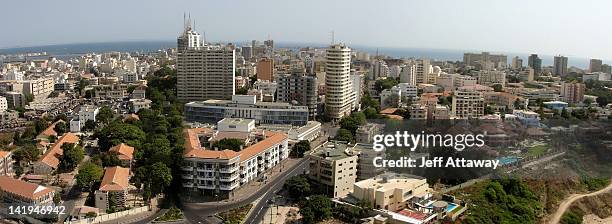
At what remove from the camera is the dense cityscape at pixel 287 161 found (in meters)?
7.72

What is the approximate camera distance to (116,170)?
27.3 feet

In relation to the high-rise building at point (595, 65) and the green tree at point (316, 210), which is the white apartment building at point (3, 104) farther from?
the high-rise building at point (595, 65)

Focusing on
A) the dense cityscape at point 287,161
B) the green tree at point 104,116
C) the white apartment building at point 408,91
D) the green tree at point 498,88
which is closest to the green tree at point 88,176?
the dense cityscape at point 287,161

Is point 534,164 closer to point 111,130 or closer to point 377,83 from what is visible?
point 111,130

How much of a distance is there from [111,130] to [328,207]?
16.4ft

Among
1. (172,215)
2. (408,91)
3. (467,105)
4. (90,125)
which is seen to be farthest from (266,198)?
(408,91)

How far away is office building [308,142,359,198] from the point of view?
27.4 feet

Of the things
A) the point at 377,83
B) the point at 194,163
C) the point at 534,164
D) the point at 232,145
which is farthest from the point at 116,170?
the point at 377,83

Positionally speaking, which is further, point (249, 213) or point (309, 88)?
point (309, 88)

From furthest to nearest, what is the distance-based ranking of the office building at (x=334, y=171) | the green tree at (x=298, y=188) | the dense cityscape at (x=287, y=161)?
the office building at (x=334, y=171) → the green tree at (x=298, y=188) → the dense cityscape at (x=287, y=161)

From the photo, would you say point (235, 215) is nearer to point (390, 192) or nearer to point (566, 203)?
point (390, 192)

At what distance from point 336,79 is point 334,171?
6.36 metres

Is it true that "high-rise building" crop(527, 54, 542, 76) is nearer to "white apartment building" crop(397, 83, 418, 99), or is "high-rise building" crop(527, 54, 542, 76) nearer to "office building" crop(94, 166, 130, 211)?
"white apartment building" crop(397, 83, 418, 99)

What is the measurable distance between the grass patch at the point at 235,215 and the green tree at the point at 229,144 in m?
1.76
